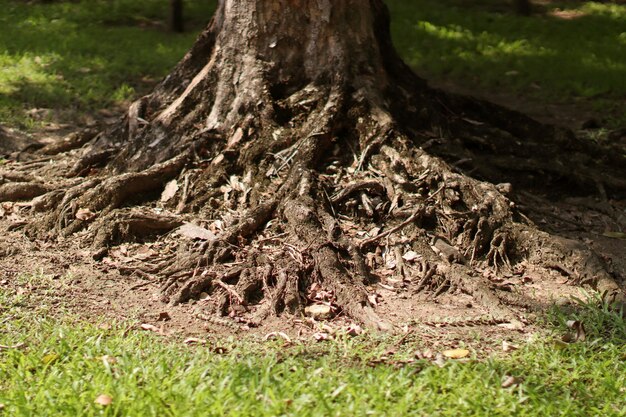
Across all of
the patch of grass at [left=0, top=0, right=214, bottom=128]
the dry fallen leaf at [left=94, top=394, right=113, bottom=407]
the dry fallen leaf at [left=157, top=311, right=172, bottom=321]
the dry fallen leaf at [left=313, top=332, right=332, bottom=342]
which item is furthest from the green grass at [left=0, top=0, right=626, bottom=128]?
the dry fallen leaf at [left=94, top=394, right=113, bottom=407]

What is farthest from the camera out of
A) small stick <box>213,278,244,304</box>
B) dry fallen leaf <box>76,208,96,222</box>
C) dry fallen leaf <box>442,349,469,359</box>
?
dry fallen leaf <box>76,208,96,222</box>

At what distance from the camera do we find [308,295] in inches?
218

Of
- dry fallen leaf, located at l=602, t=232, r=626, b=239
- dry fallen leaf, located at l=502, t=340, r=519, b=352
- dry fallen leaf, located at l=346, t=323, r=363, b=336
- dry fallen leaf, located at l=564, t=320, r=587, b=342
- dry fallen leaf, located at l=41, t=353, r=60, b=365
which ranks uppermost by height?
dry fallen leaf, located at l=564, t=320, r=587, b=342

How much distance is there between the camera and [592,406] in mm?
4234

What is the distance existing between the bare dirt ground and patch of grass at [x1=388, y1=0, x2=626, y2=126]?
4.00 m

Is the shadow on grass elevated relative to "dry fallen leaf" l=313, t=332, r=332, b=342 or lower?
elevated

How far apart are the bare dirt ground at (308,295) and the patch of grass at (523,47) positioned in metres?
4.00

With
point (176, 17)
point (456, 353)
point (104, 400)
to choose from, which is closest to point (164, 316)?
point (104, 400)

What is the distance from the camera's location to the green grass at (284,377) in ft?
13.1

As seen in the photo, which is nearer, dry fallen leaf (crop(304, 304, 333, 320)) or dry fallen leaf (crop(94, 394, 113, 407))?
dry fallen leaf (crop(94, 394, 113, 407))

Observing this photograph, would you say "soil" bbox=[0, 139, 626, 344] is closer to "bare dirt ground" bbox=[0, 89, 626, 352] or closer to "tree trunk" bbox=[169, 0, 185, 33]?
"bare dirt ground" bbox=[0, 89, 626, 352]

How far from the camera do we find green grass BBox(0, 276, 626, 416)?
4.01 m

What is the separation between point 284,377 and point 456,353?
0.94 metres

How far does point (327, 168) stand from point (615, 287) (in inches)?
87.7
